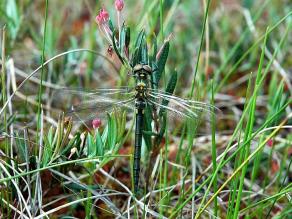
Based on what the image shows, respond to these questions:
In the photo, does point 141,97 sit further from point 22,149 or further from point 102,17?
point 22,149

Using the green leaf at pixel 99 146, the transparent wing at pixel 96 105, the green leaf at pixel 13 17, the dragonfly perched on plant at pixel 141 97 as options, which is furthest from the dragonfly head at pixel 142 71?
the green leaf at pixel 13 17

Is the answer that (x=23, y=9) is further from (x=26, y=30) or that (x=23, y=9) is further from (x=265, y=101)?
(x=265, y=101)

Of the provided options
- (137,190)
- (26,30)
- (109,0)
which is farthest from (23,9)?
(137,190)

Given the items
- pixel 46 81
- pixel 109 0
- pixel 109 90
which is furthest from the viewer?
pixel 109 0

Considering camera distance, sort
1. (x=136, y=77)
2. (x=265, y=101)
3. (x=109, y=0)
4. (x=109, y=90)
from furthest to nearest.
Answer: (x=109, y=0), (x=265, y=101), (x=109, y=90), (x=136, y=77)

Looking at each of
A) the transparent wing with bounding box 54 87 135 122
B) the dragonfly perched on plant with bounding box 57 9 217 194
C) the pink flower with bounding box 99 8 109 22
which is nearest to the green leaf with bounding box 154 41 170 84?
the dragonfly perched on plant with bounding box 57 9 217 194

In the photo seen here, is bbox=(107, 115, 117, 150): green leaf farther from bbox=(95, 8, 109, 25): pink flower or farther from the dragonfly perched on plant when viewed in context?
bbox=(95, 8, 109, 25): pink flower

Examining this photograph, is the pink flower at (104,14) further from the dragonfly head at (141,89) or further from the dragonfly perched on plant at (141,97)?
the dragonfly head at (141,89)
